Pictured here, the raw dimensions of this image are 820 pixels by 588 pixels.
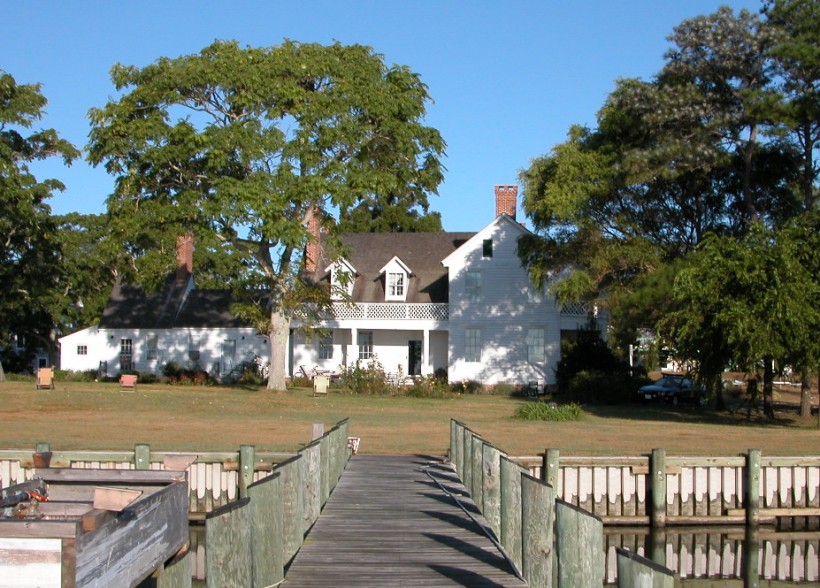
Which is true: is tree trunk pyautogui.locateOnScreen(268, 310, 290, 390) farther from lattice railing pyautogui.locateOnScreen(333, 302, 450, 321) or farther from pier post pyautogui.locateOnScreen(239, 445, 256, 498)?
pier post pyautogui.locateOnScreen(239, 445, 256, 498)

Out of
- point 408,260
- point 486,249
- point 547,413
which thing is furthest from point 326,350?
point 547,413

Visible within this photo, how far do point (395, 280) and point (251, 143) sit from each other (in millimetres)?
15128

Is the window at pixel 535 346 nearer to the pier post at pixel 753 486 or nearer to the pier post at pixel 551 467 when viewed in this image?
the pier post at pixel 753 486

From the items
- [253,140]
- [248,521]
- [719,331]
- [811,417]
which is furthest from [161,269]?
[248,521]

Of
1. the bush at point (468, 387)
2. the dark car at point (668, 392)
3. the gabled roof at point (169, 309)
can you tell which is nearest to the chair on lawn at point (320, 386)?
the bush at point (468, 387)

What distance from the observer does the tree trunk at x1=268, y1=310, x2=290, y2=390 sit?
45.2 m

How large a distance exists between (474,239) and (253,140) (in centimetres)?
1447

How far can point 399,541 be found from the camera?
42.8 feet

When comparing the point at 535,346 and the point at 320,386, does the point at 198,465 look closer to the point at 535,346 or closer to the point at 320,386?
the point at 320,386

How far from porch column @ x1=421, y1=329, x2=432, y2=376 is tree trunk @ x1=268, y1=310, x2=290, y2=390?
8.97 meters

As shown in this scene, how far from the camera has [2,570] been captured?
6574mm

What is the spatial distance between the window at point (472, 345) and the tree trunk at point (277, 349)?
10529 millimetres

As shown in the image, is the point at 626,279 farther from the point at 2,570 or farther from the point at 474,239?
the point at 2,570

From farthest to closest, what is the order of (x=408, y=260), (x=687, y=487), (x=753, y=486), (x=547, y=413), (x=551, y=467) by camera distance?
(x=408, y=260)
(x=547, y=413)
(x=687, y=487)
(x=753, y=486)
(x=551, y=467)
